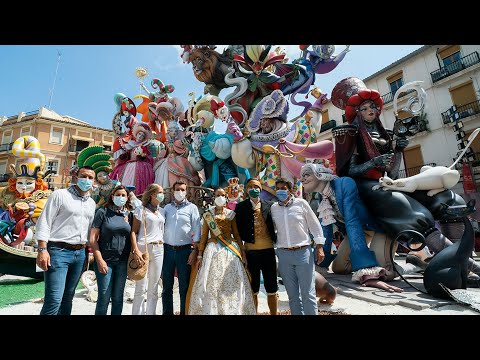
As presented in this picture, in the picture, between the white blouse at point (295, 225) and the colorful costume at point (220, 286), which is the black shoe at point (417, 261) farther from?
the colorful costume at point (220, 286)

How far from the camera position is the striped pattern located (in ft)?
22.2

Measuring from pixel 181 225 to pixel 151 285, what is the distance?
0.67m

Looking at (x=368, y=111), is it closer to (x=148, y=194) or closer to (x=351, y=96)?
(x=351, y=96)

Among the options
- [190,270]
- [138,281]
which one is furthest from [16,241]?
[190,270]

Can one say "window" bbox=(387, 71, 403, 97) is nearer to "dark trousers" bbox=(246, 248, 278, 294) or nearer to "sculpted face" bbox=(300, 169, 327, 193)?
"sculpted face" bbox=(300, 169, 327, 193)

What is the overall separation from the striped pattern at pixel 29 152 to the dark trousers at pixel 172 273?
229 inches

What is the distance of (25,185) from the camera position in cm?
649

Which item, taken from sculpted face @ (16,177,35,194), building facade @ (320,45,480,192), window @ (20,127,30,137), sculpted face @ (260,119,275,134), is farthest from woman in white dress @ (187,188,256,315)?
window @ (20,127,30,137)

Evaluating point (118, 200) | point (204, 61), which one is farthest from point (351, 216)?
point (204, 61)

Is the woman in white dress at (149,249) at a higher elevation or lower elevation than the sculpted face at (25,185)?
lower

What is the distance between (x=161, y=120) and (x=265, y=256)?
6.25 meters

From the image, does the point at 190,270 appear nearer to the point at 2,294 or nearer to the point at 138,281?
the point at 138,281

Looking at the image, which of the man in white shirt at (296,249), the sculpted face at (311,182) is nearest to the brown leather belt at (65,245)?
the man in white shirt at (296,249)

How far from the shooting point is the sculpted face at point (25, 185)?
6452 mm
